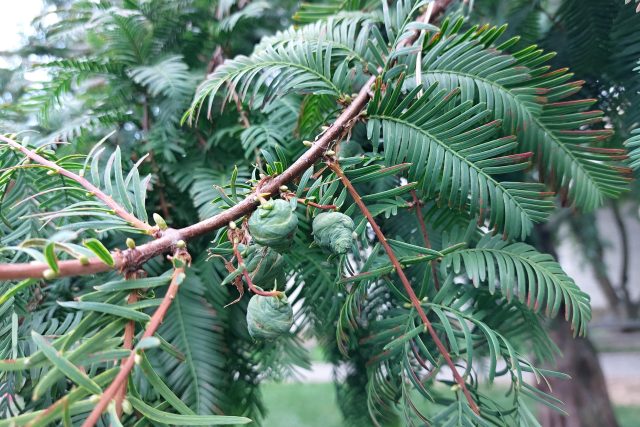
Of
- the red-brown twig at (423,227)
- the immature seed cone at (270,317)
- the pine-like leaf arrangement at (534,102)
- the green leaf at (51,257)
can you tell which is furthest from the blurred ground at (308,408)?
the green leaf at (51,257)

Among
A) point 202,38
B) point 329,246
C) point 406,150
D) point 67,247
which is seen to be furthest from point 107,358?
point 202,38

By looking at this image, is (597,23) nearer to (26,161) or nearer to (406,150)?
(406,150)

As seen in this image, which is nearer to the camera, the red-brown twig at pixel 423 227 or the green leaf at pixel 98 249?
the green leaf at pixel 98 249

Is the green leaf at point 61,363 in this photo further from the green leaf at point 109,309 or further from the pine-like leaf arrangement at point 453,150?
the pine-like leaf arrangement at point 453,150

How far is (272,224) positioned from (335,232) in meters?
0.06

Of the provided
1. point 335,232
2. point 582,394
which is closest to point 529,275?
point 335,232

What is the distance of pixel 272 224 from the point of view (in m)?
0.37

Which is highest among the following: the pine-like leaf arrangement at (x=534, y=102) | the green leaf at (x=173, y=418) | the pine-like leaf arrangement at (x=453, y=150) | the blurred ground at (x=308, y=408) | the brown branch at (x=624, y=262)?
the pine-like leaf arrangement at (x=534, y=102)

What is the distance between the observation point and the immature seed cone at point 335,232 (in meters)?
0.40

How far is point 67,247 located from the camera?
33 centimetres

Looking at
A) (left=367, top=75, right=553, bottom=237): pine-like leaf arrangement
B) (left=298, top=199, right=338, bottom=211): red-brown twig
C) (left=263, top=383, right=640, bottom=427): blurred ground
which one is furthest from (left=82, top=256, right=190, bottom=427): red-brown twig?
(left=263, top=383, right=640, bottom=427): blurred ground

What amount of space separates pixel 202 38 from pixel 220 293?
0.52 m

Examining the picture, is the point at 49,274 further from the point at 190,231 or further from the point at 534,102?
the point at 534,102

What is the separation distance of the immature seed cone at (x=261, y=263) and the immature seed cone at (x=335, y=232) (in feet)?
0.14
